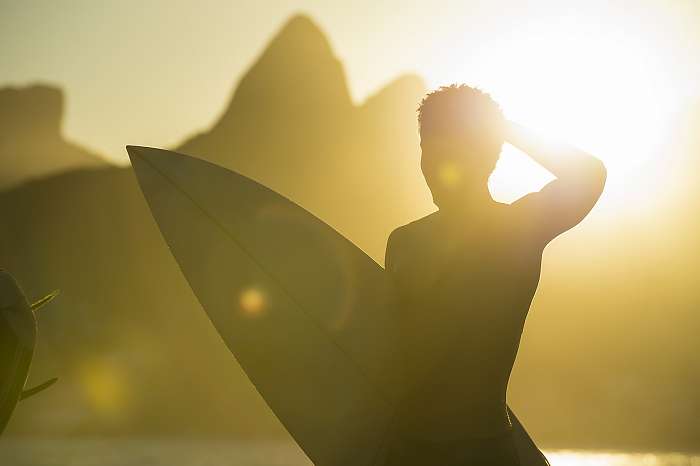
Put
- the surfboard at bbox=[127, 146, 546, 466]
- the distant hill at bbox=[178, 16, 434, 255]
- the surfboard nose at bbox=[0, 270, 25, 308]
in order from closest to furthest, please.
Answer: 1. the surfboard at bbox=[127, 146, 546, 466]
2. the surfboard nose at bbox=[0, 270, 25, 308]
3. the distant hill at bbox=[178, 16, 434, 255]

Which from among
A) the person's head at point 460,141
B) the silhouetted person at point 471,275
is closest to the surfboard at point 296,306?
the silhouetted person at point 471,275

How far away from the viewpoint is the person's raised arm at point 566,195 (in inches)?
78.8

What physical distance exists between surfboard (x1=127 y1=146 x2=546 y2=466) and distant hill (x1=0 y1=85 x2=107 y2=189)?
453 ft

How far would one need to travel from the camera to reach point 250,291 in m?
2.47

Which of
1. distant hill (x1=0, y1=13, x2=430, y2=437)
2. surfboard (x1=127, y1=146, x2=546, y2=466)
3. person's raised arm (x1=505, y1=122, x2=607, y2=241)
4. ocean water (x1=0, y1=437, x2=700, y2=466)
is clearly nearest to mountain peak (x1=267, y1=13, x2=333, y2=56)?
distant hill (x1=0, y1=13, x2=430, y2=437)

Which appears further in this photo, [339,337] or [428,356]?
[339,337]

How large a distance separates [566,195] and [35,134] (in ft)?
476

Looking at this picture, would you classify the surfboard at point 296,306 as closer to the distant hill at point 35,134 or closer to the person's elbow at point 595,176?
the person's elbow at point 595,176

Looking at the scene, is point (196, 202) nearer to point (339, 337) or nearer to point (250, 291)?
point (250, 291)

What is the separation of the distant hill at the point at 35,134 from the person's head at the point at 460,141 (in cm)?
13864

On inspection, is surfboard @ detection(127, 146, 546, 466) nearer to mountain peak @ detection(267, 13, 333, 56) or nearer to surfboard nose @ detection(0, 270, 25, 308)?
surfboard nose @ detection(0, 270, 25, 308)

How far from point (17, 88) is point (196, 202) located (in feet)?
489

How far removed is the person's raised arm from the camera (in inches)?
78.8

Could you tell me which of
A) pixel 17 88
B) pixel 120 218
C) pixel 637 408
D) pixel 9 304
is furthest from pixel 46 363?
pixel 9 304
